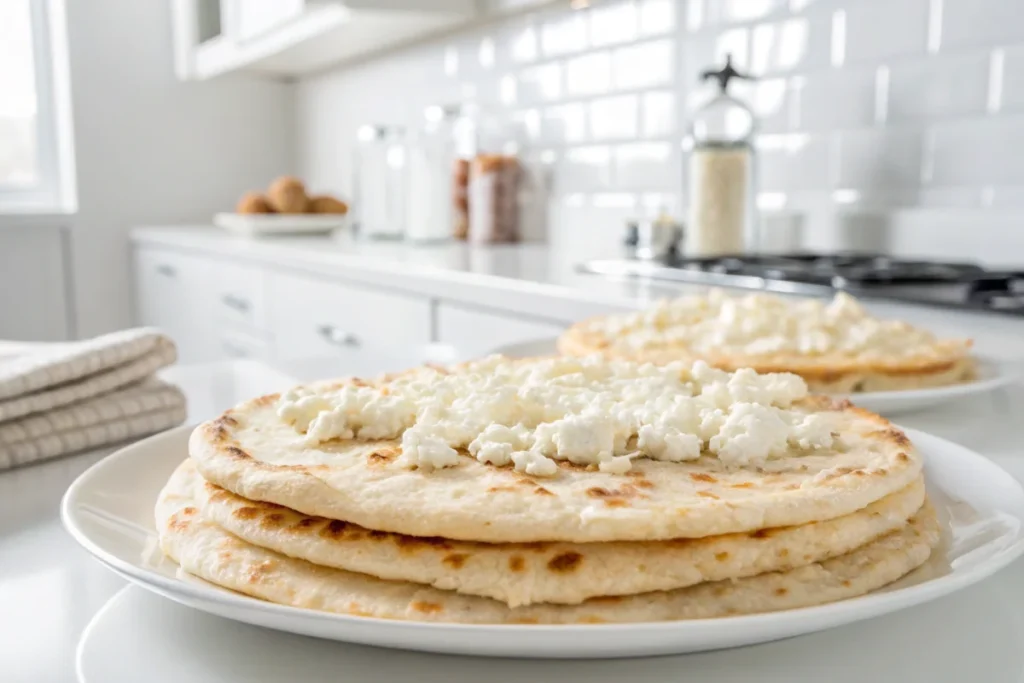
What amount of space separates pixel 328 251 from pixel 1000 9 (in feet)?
5.37

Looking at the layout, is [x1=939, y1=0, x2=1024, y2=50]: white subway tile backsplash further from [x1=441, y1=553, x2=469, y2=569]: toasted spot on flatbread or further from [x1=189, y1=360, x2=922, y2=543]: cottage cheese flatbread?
[x1=441, y1=553, x2=469, y2=569]: toasted spot on flatbread

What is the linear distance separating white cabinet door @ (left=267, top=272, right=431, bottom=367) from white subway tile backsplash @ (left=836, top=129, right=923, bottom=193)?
0.92m

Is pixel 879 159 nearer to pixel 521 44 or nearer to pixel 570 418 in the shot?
pixel 521 44

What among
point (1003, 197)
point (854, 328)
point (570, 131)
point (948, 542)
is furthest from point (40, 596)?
point (570, 131)

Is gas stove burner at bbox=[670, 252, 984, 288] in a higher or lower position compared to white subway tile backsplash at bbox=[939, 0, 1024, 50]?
lower

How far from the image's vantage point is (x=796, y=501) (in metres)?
0.49

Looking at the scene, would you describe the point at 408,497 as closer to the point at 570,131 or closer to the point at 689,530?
the point at 689,530

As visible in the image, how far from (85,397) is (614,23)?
206 centimetres

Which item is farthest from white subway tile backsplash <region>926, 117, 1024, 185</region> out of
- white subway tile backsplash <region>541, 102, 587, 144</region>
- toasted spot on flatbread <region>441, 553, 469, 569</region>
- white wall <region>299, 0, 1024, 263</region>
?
toasted spot on flatbread <region>441, 553, 469, 569</region>

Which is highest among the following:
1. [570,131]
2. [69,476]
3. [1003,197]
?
[570,131]

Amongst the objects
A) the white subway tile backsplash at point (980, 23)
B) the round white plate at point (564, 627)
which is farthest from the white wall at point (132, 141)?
the round white plate at point (564, 627)

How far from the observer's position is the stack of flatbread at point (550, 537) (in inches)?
18.3

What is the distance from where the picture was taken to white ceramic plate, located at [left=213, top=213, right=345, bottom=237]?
10.8 ft

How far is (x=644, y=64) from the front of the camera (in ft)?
8.34
